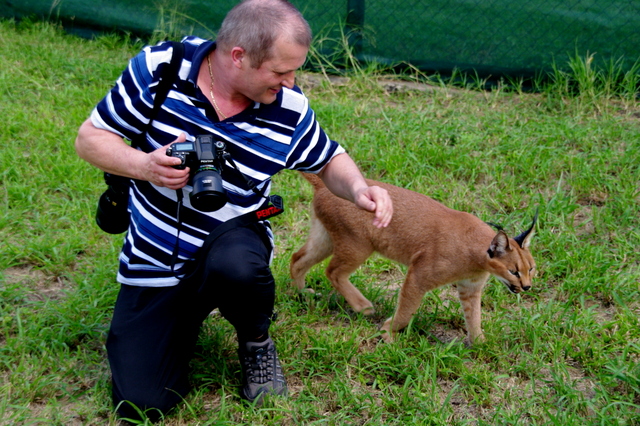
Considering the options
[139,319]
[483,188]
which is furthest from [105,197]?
[483,188]

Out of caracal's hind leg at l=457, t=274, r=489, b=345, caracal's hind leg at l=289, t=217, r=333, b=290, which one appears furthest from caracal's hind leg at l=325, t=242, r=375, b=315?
caracal's hind leg at l=457, t=274, r=489, b=345

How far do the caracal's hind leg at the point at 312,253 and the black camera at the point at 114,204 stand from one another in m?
1.09

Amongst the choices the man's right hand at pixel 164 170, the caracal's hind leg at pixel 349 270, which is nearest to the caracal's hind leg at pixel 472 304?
the caracal's hind leg at pixel 349 270

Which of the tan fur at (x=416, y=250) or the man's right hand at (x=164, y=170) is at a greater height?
the man's right hand at (x=164, y=170)

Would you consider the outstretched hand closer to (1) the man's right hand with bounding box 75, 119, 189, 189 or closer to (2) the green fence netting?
(1) the man's right hand with bounding box 75, 119, 189, 189

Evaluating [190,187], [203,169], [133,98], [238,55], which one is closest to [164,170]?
[203,169]

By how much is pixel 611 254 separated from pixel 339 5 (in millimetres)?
3840

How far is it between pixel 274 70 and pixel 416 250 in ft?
Answer: 4.79

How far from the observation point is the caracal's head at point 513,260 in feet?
11.8

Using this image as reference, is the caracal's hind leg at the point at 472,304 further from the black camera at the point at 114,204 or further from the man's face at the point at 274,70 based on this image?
the black camera at the point at 114,204

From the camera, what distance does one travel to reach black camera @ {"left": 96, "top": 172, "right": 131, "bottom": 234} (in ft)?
10.9

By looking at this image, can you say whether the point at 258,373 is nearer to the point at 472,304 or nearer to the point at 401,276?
the point at 472,304

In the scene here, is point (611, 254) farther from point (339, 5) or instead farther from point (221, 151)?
point (339, 5)

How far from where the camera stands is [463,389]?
3.33 metres
